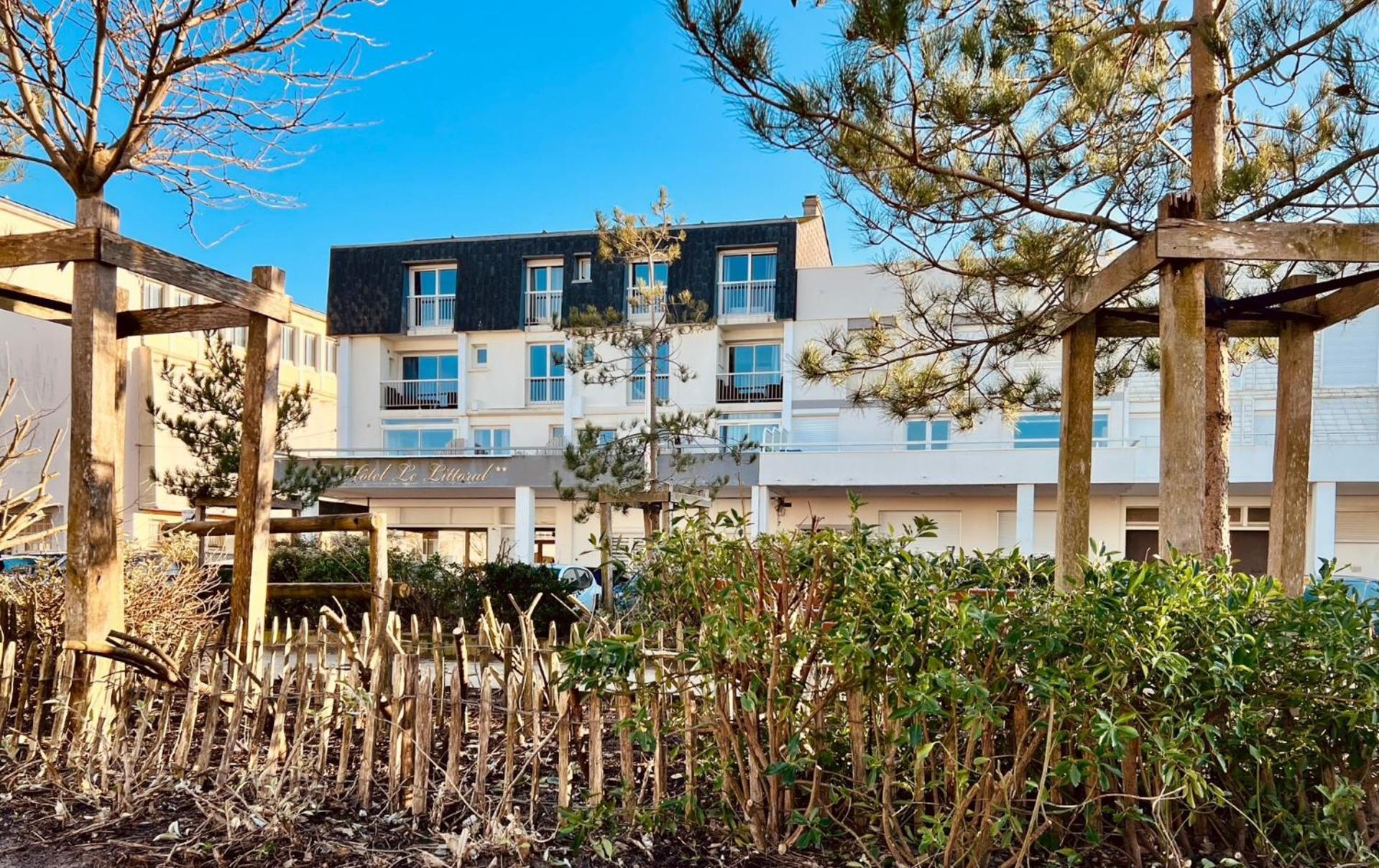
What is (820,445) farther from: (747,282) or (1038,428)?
(747,282)

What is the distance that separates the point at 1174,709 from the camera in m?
3.16

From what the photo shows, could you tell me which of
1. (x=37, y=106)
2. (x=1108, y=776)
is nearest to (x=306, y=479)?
(x=37, y=106)

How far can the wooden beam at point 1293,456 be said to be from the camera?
5.88m

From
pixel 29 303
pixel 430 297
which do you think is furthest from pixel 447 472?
pixel 29 303

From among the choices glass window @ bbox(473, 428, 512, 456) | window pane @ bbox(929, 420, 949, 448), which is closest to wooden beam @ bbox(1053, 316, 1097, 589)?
window pane @ bbox(929, 420, 949, 448)

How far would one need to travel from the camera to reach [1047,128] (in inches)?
269

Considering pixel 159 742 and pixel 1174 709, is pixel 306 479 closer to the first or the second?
pixel 159 742

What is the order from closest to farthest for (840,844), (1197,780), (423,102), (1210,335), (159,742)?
(1197,780) < (840,844) < (159,742) < (1210,335) < (423,102)

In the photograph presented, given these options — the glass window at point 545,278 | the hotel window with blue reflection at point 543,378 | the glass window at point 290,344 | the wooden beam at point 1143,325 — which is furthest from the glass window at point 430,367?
the wooden beam at point 1143,325

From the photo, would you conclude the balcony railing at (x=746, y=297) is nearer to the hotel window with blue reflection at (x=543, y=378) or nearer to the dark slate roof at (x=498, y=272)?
the dark slate roof at (x=498, y=272)

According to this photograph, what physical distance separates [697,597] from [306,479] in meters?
15.8

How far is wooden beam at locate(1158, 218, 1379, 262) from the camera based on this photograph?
4.55 m

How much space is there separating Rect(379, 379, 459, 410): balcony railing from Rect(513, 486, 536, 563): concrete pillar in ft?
21.3

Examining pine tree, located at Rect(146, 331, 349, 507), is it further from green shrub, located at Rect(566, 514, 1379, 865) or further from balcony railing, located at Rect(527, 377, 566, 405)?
balcony railing, located at Rect(527, 377, 566, 405)
